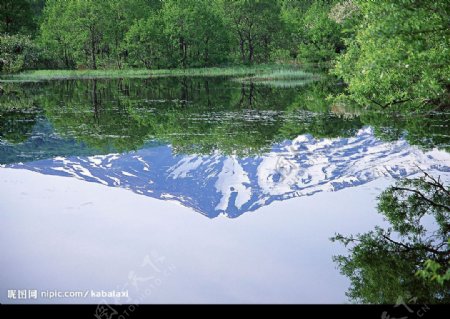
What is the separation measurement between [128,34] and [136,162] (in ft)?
205

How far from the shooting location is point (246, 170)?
767 inches

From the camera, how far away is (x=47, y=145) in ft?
80.0

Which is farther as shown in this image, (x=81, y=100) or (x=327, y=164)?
(x=81, y=100)

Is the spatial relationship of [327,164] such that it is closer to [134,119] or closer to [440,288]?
[440,288]

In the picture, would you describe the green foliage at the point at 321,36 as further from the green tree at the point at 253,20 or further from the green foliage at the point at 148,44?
the green foliage at the point at 148,44

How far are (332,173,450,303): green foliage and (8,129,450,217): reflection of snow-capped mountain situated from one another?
8.46 ft

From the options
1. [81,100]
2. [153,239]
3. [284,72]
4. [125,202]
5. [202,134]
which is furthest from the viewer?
[284,72]

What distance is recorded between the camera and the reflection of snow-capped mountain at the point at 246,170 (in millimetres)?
16844

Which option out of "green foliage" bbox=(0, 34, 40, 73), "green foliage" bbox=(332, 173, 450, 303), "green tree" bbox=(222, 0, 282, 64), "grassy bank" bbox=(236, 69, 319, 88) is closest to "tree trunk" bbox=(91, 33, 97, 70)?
"green foliage" bbox=(0, 34, 40, 73)

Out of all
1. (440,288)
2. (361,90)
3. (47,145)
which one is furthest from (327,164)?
(47,145)

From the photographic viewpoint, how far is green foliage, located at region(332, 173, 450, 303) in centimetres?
984

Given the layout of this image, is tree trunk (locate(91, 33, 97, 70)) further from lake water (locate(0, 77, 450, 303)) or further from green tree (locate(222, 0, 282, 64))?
lake water (locate(0, 77, 450, 303))

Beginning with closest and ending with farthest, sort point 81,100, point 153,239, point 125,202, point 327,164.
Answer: point 153,239
point 125,202
point 327,164
point 81,100

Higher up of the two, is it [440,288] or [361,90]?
[361,90]
